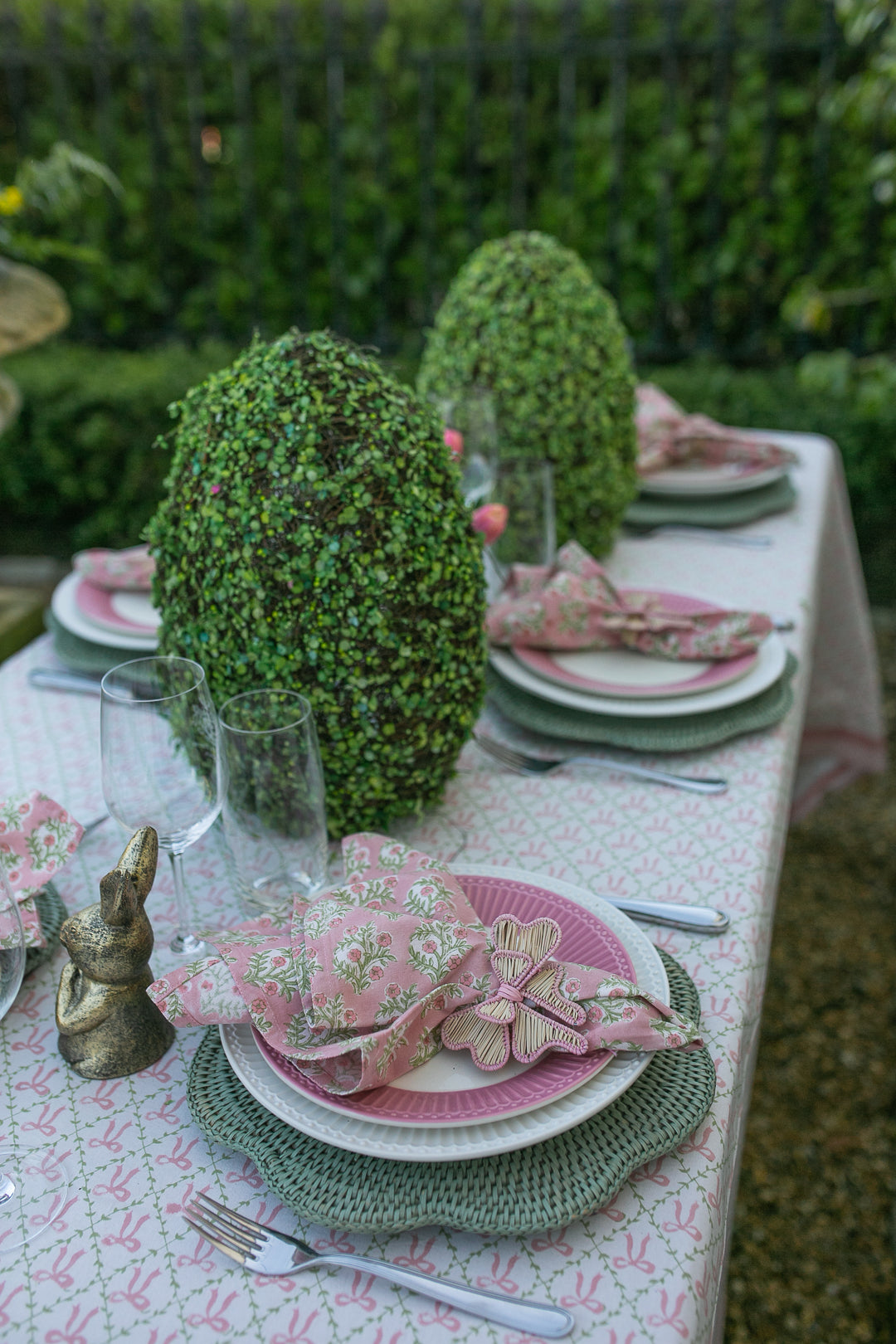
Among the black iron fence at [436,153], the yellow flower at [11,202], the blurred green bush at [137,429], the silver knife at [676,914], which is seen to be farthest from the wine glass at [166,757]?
the black iron fence at [436,153]

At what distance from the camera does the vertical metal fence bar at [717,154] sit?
377 cm

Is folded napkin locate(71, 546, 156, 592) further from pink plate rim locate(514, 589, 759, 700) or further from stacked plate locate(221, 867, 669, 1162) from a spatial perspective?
stacked plate locate(221, 867, 669, 1162)

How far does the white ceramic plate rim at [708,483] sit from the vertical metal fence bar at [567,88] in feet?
7.75

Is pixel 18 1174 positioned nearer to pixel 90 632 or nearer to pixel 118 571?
pixel 90 632

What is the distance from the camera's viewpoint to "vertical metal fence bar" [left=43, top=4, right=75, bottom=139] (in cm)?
421

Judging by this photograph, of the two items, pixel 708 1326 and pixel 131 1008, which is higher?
pixel 131 1008

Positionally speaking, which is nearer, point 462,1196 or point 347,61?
point 462,1196

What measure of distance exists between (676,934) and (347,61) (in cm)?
430

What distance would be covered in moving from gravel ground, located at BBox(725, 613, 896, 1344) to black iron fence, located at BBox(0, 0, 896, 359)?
7.76 ft

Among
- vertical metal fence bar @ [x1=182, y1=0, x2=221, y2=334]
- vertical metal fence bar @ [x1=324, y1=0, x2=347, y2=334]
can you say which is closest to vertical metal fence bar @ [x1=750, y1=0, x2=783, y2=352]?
vertical metal fence bar @ [x1=324, y1=0, x2=347, y2=334]

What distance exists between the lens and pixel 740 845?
1133 millimetres

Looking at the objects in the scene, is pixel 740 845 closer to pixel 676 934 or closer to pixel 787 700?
pixel 676 934

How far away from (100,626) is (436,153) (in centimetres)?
364

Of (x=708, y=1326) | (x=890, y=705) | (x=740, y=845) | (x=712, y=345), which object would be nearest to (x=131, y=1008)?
(x=708, y=1326)
